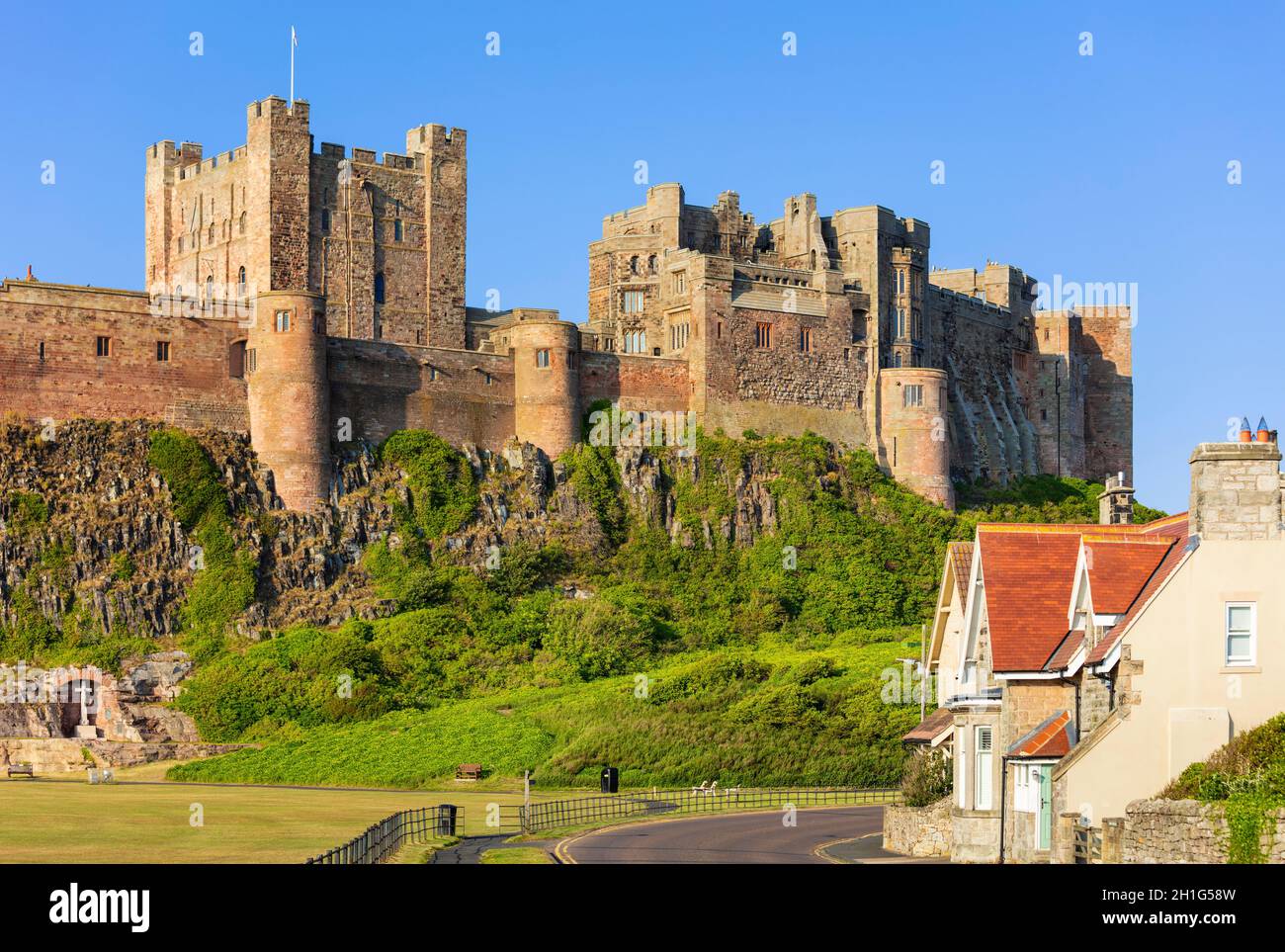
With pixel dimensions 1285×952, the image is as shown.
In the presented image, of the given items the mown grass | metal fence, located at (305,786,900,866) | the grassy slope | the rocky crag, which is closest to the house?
the mown grass

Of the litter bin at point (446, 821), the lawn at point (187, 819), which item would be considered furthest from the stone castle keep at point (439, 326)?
the litter bin at point (446, 821)

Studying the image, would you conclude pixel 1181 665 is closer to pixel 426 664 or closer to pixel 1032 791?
pixel 1032 791

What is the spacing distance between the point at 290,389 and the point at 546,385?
463 inches

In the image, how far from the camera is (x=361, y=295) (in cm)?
9275

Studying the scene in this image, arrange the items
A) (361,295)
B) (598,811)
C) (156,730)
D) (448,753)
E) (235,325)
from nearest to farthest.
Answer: (598,811) < (448,753) < (156,730) < (235,325) < (361,295)

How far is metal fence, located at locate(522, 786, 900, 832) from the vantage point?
51.6m

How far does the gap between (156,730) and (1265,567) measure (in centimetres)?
4822

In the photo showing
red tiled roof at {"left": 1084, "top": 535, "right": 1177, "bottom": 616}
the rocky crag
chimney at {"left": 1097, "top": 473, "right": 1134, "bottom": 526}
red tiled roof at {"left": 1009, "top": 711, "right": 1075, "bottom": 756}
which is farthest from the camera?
the rocky crag

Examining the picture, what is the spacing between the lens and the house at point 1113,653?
3259cm

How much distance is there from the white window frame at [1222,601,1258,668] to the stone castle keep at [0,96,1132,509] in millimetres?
55012

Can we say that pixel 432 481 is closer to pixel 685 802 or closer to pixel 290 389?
Answer: pixel 290 389

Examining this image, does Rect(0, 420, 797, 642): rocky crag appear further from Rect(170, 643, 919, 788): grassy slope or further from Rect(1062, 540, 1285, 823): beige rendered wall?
Rect(1062, 540, 1285, 823): beige rendered wall

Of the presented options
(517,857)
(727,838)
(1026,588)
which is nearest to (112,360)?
(727,838)
